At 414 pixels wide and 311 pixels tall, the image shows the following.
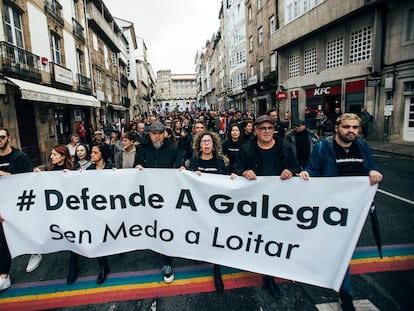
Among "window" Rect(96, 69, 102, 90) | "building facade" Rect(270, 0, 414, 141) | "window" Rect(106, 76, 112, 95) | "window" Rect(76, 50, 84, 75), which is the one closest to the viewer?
"building facade" Rect(270, 0, 414, 141)

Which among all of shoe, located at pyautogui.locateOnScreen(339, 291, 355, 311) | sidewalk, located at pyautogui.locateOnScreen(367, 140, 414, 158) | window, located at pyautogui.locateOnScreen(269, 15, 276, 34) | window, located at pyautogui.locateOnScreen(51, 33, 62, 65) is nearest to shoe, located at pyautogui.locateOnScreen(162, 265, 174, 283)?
shoe, located at pyautogui.locateOnScreen(339, 291, 355, 311)

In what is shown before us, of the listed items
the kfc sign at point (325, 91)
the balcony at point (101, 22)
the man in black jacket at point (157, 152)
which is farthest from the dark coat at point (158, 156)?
the balcony at point (101, 22)

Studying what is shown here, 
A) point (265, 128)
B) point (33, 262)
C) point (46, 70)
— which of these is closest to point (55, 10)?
point (46, 70)

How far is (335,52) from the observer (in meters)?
17.4

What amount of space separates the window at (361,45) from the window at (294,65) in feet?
18.9

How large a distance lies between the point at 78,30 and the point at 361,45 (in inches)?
756

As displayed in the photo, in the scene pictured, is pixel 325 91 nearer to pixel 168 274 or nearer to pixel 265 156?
pixel 265 156

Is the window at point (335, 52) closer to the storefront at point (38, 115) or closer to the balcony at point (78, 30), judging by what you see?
the storefront at point (38, 115)

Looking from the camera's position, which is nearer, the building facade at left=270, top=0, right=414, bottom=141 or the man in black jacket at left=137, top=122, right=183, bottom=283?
the man in black jacket at left=137, top=122, right=183, bottom=283

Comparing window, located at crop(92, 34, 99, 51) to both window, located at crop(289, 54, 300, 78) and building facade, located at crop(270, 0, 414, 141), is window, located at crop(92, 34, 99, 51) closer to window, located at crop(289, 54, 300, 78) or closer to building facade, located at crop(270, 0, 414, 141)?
building facade, located at crop(270, 0, 414, 141)

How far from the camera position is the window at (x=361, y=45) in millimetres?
14833

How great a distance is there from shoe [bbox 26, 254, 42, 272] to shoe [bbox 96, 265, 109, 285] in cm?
107

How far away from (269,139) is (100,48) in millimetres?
26919

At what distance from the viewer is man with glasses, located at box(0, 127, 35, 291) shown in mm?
3111
